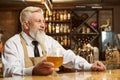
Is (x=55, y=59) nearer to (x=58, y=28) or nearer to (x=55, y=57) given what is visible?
(x=55, y=57)

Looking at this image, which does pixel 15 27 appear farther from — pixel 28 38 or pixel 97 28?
pixel 28 38

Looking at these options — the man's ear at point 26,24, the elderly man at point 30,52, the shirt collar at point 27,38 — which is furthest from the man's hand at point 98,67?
the man's ear at point 26,24

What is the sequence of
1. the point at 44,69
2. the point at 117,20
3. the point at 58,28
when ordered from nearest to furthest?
the point at 44,69, the point at 117,20, the point at 58,28

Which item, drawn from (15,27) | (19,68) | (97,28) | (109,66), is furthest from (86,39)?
(19,68)

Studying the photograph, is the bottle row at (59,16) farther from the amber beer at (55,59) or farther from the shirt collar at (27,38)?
the amber beer at (55,59)

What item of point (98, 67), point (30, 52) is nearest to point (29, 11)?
point (30, 52)

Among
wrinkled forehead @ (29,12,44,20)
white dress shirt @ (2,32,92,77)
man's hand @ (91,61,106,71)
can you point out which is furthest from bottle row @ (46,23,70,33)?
man's hand @ (91,61,106,71)

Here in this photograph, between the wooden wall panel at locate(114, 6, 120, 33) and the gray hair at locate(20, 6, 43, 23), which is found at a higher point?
the wooden wall panel at locate(114, 6, 120, 33)

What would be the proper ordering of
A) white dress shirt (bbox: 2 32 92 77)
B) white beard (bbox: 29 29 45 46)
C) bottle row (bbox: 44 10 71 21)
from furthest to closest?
1. bottle row (bbox: 44 10 71 21)
2. white beard (bbox: 29 29 45 46)
3. white dress shirt (bbox: 2 32 92 77)

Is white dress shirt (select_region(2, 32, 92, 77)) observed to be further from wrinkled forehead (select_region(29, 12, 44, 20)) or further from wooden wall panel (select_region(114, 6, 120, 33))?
wooden wall panel (select_region(114, 6, 120, 33))

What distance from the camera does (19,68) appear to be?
6.36ft

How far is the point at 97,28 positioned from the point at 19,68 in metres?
5.37

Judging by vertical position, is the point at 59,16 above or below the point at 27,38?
above

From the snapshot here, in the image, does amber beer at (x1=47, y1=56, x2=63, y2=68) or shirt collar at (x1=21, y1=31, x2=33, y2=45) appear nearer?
amber beer at (x1=47, y1=56, x2=63, y2=68)
